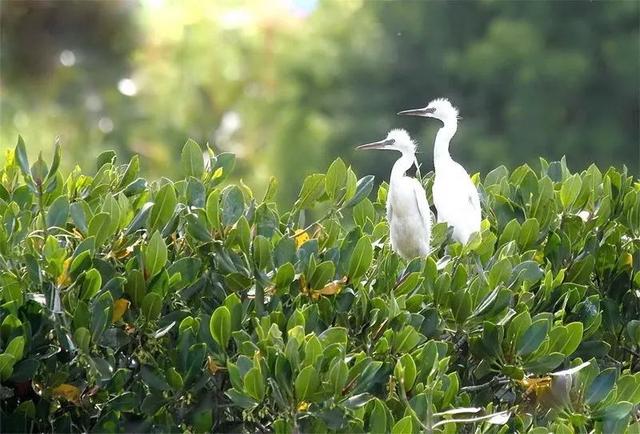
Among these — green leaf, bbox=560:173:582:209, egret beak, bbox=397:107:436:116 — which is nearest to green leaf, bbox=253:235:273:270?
green leaf, bbox=560:173:582:209

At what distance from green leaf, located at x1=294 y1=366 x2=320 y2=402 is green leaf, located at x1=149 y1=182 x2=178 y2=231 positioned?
0.57 metres

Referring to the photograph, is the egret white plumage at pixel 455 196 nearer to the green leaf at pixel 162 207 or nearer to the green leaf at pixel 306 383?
the green leaf at pixel 162 207

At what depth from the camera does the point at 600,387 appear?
2.83 m

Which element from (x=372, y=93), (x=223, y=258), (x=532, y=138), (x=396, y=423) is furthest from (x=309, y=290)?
(x=372, y=93)

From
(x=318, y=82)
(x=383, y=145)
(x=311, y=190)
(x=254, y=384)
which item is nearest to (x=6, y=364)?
(x=254, y=384)

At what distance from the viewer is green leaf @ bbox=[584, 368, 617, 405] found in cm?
283

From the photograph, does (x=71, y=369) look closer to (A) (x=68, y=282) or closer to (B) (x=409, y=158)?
(A) (x=68, y=282)

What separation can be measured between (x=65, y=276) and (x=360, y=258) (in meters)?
0.64

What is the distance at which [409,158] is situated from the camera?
12.8 ft

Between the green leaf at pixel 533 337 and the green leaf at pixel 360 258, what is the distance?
0.37 meters

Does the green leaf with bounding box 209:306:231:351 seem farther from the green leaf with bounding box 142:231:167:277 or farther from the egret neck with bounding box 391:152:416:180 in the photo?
the egret neck with bounding box 391:152:416:180

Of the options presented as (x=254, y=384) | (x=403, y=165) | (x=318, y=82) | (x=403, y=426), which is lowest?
(x=318, y=82)

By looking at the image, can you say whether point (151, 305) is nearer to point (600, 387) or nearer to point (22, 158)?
point (22, 158)

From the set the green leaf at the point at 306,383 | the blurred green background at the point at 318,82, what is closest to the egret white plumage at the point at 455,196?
the green leaf at the point at 306,383
